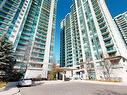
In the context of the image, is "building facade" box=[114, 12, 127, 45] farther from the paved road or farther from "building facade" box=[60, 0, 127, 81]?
the paved road

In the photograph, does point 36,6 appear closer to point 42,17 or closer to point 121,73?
point 42,17

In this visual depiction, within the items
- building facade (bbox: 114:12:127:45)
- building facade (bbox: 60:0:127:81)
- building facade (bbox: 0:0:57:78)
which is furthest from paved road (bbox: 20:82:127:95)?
building facade (bbox: 114:12:127:45)

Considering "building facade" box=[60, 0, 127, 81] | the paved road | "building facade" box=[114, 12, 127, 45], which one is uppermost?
"building facade" box=[114, 12, 127, 45]

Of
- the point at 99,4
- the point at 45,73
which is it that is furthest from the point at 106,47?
the point at 45,73

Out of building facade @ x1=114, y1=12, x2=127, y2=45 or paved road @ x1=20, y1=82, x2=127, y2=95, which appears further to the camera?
building facade @ x1=114, y1=12, x2=127, y2=45

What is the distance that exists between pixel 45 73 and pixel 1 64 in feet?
115

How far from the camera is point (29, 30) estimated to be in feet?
201

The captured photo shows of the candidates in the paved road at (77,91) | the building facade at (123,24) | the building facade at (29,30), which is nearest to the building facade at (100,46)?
the building facade at (29,30)

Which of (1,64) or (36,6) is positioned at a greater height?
(36,6)

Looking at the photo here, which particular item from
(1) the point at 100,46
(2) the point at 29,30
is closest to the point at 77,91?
(1) the point at 100,46

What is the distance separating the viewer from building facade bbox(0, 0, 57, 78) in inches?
2076

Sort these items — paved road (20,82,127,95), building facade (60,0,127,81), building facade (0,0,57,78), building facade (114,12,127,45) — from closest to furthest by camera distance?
paved road (20,82,127,95) → building facade (60,0,127,81) → building facade (0,0,57,78) → building facade (114,12,127,45)

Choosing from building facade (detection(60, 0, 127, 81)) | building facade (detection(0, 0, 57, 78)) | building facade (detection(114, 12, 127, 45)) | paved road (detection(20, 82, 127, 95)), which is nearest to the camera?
paved road (detection(20, 82, 127, 95))

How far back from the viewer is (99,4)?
6244cm
